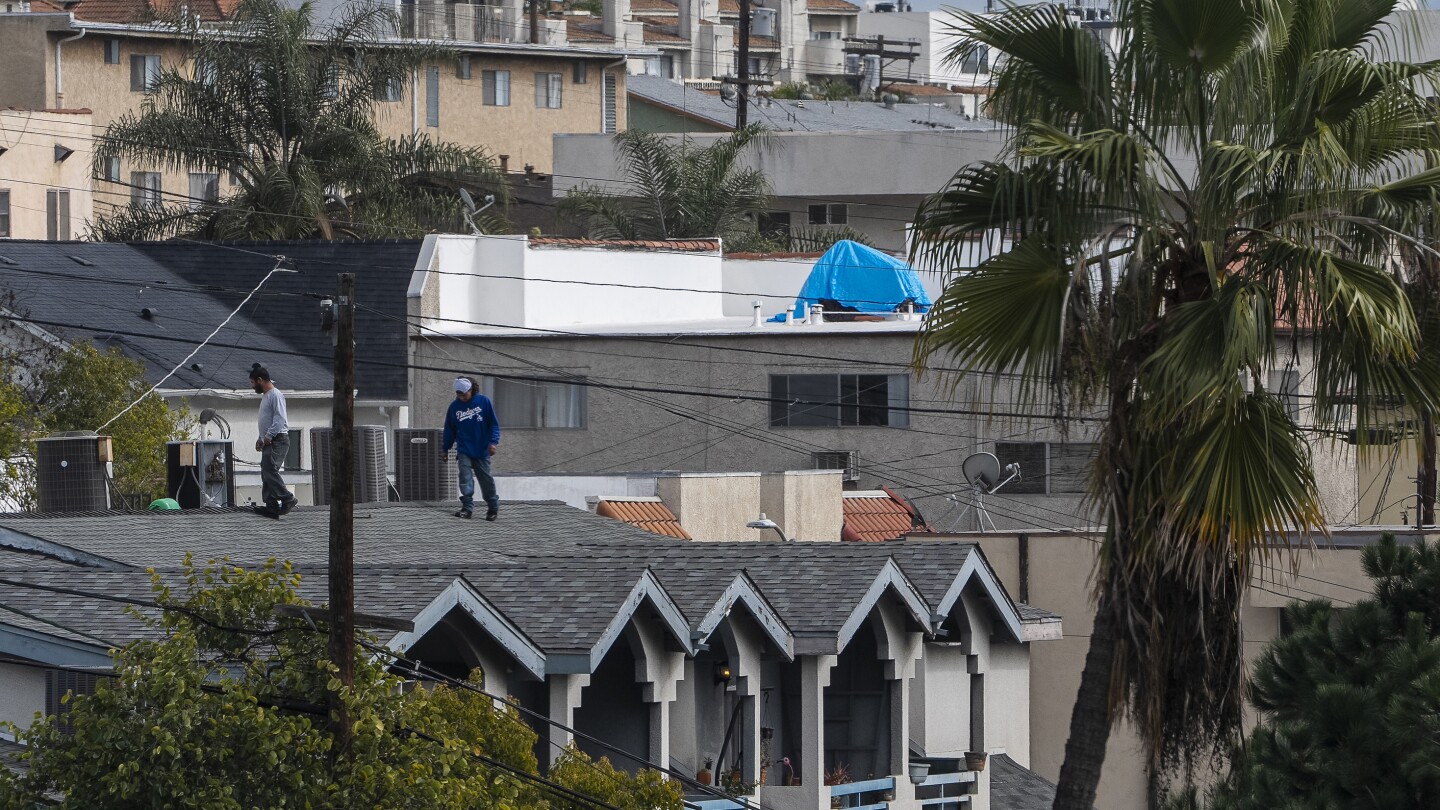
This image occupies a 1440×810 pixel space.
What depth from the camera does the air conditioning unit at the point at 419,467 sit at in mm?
28578

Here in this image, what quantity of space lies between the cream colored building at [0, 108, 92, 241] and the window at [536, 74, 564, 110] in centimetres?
2309

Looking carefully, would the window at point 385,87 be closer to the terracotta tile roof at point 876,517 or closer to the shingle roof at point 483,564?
the terracotta tile roof at point 876,517

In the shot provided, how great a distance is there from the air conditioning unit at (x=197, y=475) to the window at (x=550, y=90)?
60.6 meters

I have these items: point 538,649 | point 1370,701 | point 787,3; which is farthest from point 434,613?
point 787,3

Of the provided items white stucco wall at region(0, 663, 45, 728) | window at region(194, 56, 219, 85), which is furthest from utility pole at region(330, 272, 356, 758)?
window at region(194, 56, 219, 85)

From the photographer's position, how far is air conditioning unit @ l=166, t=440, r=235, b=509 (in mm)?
25312

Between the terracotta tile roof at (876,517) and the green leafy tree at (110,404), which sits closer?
the green leafy tree at (110,404)

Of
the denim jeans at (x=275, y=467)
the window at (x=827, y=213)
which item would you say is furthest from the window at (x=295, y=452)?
the window at (x=827, y=213)

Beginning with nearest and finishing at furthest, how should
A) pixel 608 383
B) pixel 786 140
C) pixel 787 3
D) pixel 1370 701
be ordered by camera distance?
pixel 1370 701 < pixel 608 383 < pixel 786 140 < pixel 787 3

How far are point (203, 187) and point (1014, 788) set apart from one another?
5100cm

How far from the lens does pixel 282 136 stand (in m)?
53.6

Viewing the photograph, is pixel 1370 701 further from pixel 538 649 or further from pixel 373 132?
pixel 373 132

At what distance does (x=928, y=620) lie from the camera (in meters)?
21.6

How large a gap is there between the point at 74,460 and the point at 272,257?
21.3 m
